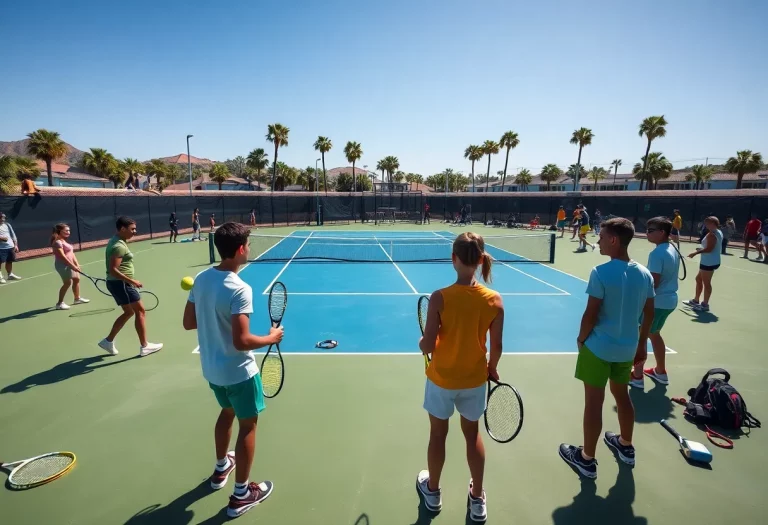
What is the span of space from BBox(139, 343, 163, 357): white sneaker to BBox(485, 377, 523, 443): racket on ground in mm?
5452

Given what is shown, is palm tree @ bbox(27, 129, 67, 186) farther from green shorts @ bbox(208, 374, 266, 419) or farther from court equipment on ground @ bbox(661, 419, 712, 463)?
court equipment on ground @ bbox(661, 419, 712, 463)

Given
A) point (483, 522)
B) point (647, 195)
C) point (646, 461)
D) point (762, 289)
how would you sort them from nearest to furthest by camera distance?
point (483, 522), point (646, 461), point (762, 289), point (647, 195)

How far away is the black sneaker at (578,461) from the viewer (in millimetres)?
3592

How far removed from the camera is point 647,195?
27.2 metres

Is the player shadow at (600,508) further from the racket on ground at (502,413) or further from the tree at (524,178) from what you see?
the tree at (524,178)

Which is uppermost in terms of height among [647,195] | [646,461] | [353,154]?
[353,154]

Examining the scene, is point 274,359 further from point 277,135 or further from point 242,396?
point 277,135

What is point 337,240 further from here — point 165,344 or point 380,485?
point 380,485

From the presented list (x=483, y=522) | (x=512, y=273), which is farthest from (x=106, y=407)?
(x=512, y=273)

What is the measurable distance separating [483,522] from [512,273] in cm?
1091

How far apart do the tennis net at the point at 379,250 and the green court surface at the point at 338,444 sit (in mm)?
8707

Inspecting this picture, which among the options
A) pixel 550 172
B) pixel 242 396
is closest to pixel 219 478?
pixel 242 396

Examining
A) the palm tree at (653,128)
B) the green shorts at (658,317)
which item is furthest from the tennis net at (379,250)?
the palm tree at (653,128)

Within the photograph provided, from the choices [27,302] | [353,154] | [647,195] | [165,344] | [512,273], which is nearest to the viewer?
[165,344]
